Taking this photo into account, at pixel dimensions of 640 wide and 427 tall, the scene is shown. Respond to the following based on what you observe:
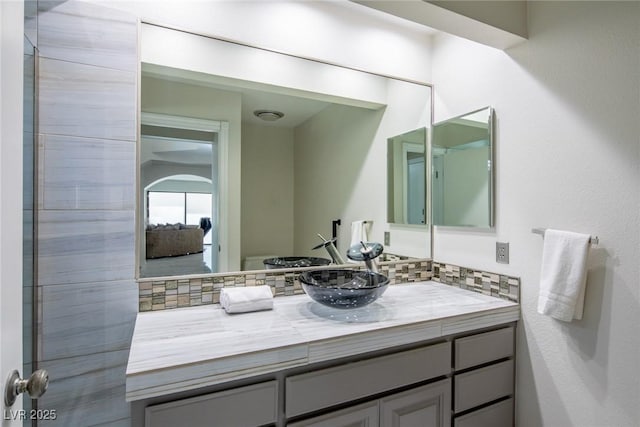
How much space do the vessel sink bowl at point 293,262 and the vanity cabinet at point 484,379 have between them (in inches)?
30.4

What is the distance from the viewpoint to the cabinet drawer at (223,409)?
0.95 meters

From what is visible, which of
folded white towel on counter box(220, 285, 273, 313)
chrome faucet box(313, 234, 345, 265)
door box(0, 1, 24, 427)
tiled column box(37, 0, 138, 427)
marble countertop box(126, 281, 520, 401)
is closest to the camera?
door box(0, 1, 24, 427)

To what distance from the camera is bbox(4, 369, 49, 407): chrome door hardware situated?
0.61 meters

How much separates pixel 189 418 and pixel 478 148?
1.78m

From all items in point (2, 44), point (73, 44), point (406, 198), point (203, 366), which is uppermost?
point (73, 44)

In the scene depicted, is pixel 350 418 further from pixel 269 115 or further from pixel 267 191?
pixel 269 115

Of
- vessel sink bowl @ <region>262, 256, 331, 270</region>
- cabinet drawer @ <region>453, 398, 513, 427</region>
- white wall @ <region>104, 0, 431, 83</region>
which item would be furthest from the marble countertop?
white wall @ <region>104, 0, 431, 83</region>

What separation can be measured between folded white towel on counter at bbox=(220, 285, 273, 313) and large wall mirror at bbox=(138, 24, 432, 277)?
19 centimetres

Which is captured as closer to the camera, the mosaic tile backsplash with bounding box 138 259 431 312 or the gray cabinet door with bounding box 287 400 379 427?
the gray cabinet door with bounding box 287 400 379 427

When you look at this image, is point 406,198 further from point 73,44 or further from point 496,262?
point 73,44

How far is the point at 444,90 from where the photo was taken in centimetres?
198

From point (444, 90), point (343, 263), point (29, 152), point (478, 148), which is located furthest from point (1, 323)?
point (444, 90)

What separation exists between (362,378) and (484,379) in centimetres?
68

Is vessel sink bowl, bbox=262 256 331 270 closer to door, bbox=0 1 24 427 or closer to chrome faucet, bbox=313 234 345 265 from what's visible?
chrome faucet, bbox=313 234 345 265
